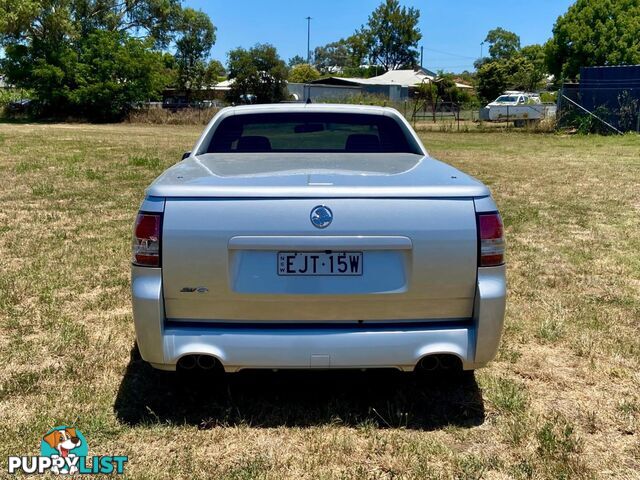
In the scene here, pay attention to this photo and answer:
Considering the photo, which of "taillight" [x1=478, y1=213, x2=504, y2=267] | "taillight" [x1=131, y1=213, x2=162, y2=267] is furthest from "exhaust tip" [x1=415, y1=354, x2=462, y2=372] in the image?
"taillight" [x1=131, y1=213, x2=162, y2=267]

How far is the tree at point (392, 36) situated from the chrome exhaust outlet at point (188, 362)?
322 feet

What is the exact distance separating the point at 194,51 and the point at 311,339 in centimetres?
6958

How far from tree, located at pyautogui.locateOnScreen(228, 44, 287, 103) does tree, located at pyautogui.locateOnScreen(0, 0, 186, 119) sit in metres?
11.7

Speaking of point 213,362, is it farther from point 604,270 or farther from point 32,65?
point 32,65

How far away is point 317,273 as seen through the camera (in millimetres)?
2822

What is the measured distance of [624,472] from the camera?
8.97 ft

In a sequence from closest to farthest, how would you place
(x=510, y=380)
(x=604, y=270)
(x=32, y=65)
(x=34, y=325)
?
(x=510, y=380) → (x=34, y=325) → (x=604, y=270) → (x=32, y=65)

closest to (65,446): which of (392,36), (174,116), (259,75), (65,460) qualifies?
(65,460)

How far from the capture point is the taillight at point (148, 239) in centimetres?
279

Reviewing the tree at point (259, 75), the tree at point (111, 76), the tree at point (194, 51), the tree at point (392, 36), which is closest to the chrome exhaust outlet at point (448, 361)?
the tree at point (111, 76)

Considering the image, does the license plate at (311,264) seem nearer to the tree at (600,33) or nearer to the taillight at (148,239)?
the taillight at (148,239)

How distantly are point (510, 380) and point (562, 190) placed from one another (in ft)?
26.0

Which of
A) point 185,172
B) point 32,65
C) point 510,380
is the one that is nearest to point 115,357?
point 185,172

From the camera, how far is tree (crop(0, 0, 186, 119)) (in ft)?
123
